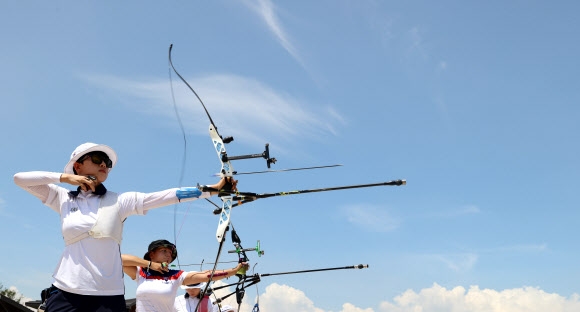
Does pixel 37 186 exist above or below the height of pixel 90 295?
above

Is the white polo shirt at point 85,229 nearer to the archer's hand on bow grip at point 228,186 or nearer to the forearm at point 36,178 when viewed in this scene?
the forearm at point 36,178

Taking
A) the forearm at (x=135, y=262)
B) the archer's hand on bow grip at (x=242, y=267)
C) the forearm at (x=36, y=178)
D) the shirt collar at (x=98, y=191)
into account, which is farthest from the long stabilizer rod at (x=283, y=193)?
the forearm at (x=135, y=262)

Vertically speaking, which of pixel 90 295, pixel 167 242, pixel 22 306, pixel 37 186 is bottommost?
pixel 90 295

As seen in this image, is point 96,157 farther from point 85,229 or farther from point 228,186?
point 228,186

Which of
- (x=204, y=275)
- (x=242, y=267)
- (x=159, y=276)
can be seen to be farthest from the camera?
(x=159, y=276)

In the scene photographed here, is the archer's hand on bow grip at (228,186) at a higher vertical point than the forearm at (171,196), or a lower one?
higher

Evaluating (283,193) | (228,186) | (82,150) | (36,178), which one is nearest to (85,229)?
(36,178)

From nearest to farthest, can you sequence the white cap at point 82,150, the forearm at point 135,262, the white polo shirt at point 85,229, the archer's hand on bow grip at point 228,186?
1. the white polo shirt at point 85,229
2. the archer's hand on bow grip at point 228,186
3. the white cap at point 82,150
4. the forearm at point 135,262

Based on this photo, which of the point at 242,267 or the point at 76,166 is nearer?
the point at 76,166

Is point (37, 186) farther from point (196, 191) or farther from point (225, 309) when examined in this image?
point (225, 309)

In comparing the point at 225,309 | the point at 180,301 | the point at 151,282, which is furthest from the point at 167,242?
the point at 225,309

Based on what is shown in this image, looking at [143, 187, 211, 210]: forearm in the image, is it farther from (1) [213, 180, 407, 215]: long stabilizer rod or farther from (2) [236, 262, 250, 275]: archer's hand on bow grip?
(2) [236, 262, 250, 275]: archer's hand on bow grip

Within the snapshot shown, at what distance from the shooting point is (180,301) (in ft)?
34.3

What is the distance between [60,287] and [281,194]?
2292 mm
